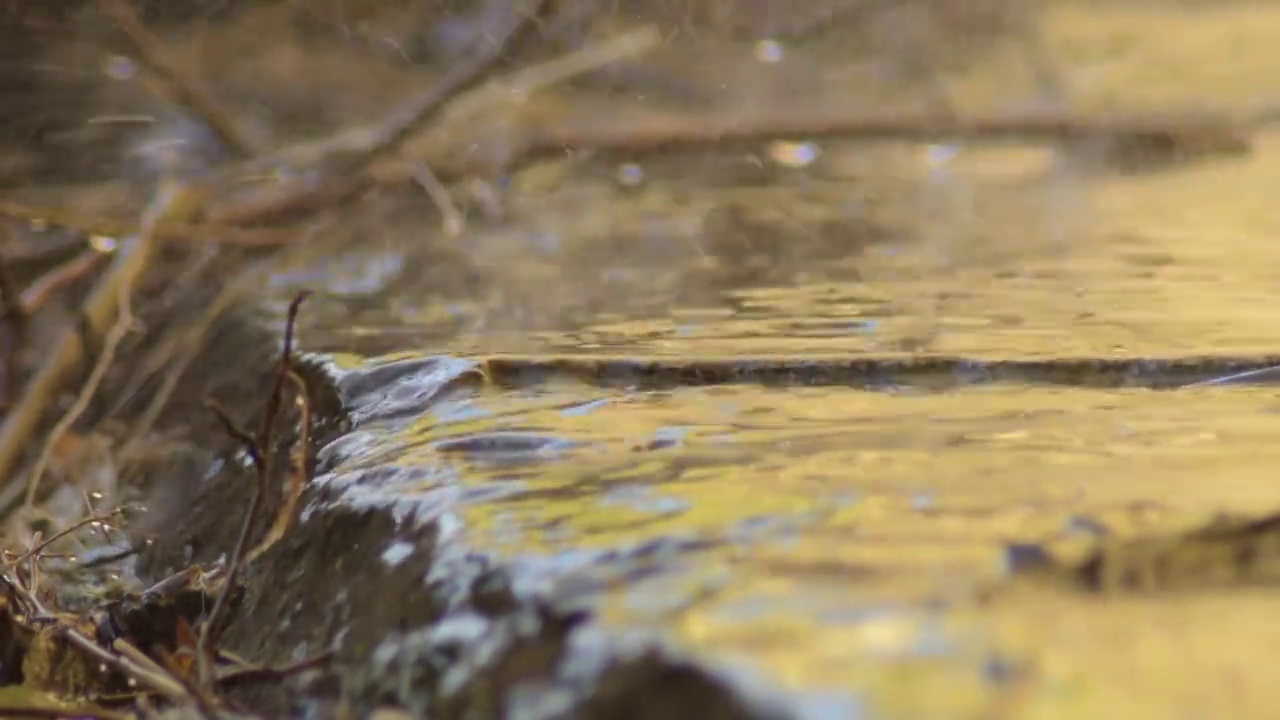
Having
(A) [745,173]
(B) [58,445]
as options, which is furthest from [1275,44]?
(B) [58,445]

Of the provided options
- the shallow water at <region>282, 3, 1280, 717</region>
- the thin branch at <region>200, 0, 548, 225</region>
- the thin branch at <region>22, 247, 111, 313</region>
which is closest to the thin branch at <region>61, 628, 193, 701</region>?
the shallow water at <region>282, 3, 1280, 717</region>

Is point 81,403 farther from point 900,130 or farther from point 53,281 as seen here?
point 900,130

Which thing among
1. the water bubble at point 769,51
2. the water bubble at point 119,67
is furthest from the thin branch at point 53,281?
the water bubble at point 769,51

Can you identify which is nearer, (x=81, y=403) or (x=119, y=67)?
(x=81, y=403)

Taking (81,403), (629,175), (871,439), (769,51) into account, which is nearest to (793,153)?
(629,175)

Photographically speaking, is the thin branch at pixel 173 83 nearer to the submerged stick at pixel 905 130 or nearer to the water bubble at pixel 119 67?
the water bubble at pixel 119 67

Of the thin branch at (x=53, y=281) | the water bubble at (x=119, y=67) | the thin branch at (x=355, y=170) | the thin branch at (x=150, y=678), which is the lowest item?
the thin branch at (x=150, y=678)
